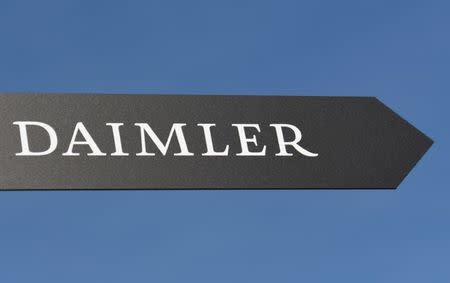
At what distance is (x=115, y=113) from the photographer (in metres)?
3.56

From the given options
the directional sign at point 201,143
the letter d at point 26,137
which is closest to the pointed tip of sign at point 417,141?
the directional sign at point 201,143

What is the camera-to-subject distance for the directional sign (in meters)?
3.44

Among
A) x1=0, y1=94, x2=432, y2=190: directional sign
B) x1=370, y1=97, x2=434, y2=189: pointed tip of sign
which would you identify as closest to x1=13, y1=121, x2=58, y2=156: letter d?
x1=0, y1=94, x2=432, y2=190: directional sign

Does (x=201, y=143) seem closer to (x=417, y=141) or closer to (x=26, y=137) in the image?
(x=26, y=137)

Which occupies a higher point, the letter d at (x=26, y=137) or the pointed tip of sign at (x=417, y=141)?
the pointed tip of sign at (x=417, y=141)

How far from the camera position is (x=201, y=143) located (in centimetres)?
363

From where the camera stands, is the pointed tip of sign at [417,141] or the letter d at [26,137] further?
the pointed tip of sign at [417,141]

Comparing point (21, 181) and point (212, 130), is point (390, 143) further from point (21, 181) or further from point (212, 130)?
point (21, 181)

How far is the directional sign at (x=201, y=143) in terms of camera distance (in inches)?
135

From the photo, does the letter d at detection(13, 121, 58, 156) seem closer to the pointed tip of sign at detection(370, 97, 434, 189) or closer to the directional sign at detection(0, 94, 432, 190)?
the directional sign at detection(0, 94, 432, 190)

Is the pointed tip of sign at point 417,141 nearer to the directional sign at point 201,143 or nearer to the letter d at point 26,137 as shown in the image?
the directional sign at point 201,143

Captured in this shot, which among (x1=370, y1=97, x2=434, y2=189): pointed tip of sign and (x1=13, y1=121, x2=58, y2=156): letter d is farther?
(x1=370, y1=97, x2=434, y2=189): pointed tip of sign

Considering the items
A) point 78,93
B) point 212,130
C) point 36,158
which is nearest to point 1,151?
point 36,158

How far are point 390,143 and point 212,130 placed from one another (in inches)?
43.0
